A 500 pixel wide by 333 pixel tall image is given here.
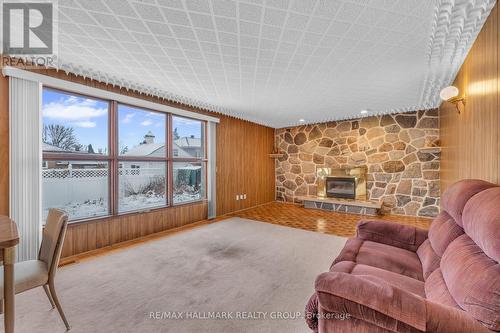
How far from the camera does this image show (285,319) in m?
1.74

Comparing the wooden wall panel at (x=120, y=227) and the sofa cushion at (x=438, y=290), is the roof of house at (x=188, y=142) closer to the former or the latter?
the wooden wall panel at (x=120, y=227)

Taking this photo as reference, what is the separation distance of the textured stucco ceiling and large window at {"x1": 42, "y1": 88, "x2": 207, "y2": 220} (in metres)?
0.52

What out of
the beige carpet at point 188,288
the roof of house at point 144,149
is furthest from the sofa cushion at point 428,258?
the roof of house at point 144,149

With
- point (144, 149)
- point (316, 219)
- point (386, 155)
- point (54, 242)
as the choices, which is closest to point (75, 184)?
point (144, 149)

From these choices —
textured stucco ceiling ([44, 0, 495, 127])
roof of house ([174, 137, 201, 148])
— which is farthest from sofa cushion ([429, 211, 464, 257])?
roof of house ([174, 137, 201, 148])

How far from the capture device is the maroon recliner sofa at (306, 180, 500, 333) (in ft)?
2.89

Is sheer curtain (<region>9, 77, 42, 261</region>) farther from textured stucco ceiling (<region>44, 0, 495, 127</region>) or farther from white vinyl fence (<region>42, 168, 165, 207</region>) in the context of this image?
textured stucco ceiling (<region>44, 0, 495, 127</region>)

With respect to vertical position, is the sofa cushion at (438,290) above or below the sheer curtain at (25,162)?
below

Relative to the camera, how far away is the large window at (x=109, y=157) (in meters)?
2.88

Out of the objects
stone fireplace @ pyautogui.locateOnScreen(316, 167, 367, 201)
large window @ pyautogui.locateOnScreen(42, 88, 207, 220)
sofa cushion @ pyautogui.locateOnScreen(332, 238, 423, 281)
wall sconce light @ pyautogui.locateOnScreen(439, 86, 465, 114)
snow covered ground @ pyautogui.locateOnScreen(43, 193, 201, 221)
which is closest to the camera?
sofa cushion @ pyautogui.locateOnScreen(332, 238, 423, 281)

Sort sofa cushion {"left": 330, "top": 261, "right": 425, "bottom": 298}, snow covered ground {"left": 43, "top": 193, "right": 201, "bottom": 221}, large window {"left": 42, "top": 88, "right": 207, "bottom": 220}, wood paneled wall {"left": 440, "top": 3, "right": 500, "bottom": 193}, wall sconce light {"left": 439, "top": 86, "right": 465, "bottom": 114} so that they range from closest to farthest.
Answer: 1. sofa cushion {"left": 330, "top": 261, "right": 425, "bottom": 298}
2. wood paneled wall {"left": 440, "top": 3, "right": 500, "bottom": 193}
3. wall sconce light {"left": 439, "top": 86, "right": 465, "bottom": 114}
4. large window {"left": 42, "top": 88, "right": 207, "bottom": 220}
5. snow covered ground {"left": 43, "top": 193, "right": 201, "bottom": 221}

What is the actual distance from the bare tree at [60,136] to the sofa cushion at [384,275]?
11.4ft

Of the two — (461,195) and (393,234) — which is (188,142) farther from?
(461,195)

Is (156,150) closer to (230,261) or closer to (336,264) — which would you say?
(230,261)
